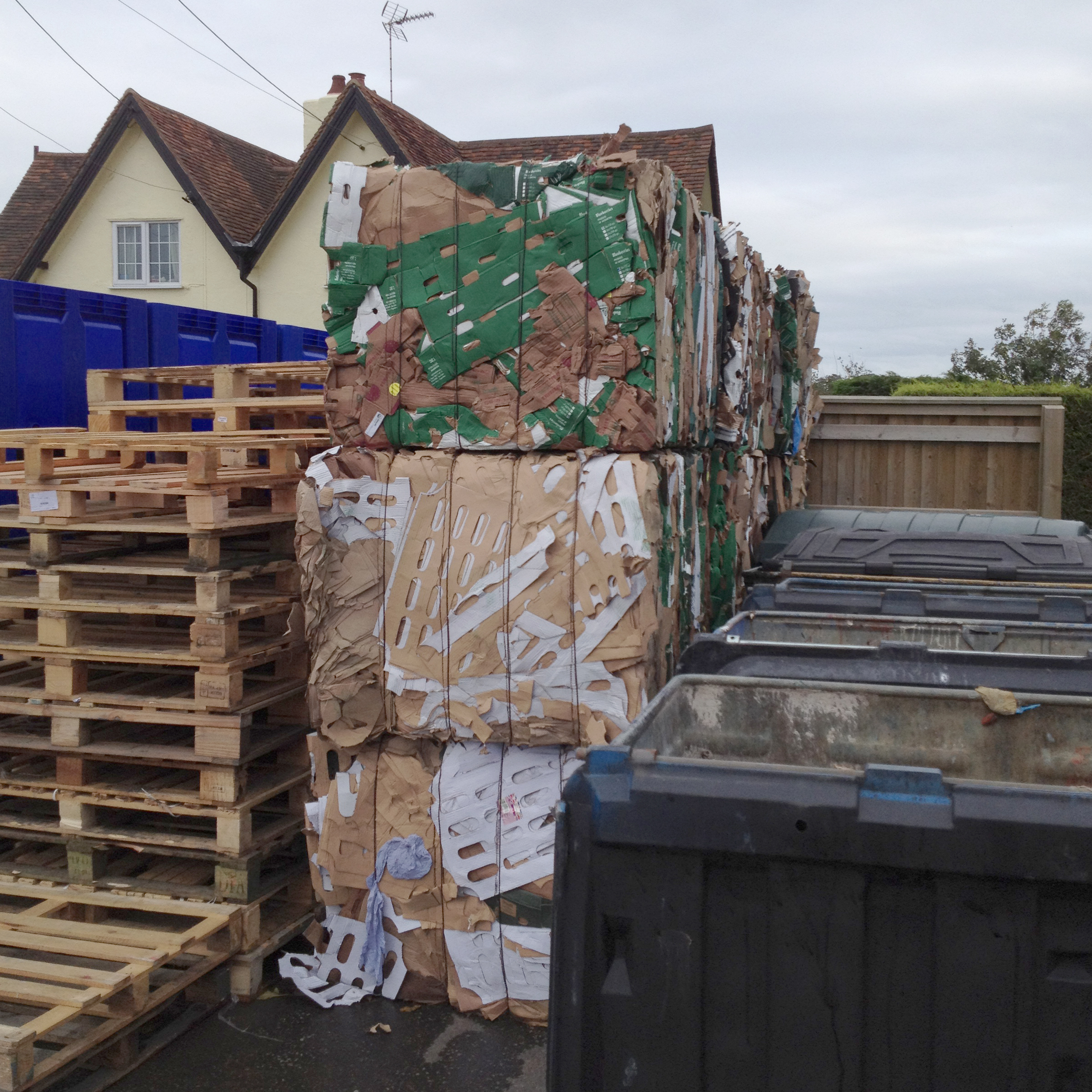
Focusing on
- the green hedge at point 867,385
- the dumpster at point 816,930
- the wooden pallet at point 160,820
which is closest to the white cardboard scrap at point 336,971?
the wooden pallet at point 160,820

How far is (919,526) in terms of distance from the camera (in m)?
6.78

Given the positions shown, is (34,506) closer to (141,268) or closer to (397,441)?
(397,441)

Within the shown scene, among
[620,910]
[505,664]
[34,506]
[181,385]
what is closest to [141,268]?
[181,385]

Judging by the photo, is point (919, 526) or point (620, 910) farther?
point (919, 526)

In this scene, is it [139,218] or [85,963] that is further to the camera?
[139,218]

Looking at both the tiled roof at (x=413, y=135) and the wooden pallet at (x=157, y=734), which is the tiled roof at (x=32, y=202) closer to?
the tiled roof at (x=413, y=135)

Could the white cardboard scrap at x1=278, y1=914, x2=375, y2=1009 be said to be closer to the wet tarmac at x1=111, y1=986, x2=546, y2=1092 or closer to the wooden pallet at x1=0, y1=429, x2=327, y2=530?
the wet tarmac at x1=111, y1=986, x2=546, y2=1092

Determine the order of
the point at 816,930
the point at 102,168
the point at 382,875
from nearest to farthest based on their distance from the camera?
the point at 816,930, the point at 382,875, the point at 102,168

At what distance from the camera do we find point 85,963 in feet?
14.5

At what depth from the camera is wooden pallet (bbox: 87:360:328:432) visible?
5266mm

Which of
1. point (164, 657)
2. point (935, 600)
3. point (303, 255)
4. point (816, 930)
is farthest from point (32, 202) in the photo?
point (816, 930)

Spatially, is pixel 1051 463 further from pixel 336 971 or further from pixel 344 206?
pixel 336 971

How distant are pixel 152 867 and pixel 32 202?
2203 cm

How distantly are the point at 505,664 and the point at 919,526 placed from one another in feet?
11.9
